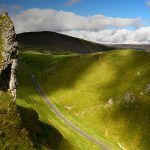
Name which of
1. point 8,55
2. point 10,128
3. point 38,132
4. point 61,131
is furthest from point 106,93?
point 10,128

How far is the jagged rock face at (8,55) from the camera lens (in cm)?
5053

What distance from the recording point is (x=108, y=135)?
118 metres

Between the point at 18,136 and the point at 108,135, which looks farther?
the point at 108,135

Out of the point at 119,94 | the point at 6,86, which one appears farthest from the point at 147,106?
the point at 6,86

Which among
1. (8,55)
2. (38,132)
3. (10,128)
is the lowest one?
(38,132)

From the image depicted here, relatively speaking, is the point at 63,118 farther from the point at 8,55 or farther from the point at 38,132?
the point at 8,55

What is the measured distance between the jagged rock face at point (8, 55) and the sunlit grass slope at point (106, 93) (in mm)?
46553

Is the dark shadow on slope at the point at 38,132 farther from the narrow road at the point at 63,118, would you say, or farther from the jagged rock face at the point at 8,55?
the narrow road at the point at 63,118

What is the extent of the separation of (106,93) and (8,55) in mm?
97680

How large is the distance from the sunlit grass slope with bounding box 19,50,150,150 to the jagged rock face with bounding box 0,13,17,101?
4655cm

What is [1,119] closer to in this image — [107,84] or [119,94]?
[119,94]

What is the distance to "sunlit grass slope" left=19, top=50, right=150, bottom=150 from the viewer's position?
384ft

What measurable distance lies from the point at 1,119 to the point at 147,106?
286ft

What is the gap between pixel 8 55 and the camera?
50.7 m
